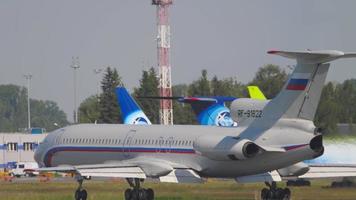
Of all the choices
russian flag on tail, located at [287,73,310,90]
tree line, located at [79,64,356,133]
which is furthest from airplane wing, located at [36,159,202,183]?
tree line, located at [79,64,356,133]

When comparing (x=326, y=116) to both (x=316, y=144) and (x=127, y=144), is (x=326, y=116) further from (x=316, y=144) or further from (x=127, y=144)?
(x=316, y=144)

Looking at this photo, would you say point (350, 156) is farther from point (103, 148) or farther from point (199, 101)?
point (103, 148)

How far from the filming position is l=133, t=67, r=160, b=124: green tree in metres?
151

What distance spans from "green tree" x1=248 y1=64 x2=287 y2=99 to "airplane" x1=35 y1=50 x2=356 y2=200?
215 feet

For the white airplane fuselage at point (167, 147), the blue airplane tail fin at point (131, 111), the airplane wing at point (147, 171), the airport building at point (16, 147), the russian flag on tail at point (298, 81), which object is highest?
the russian flag on tail at point (298, 81)

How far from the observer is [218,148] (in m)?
53.7

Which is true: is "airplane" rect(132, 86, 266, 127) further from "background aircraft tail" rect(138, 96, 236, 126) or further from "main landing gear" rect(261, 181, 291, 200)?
"main landing gear" rect(261, 181, 291, 200)

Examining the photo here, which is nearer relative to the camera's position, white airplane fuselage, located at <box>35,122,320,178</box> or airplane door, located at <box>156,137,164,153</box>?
white airplane fuselage, located at <box>35,122,320,178</box>

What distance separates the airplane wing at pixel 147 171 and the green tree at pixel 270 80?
228 feet

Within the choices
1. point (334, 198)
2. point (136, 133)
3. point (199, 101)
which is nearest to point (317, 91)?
point (334, 198)

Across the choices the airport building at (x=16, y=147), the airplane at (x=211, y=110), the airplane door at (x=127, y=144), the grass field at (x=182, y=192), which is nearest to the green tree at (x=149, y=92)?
the airport building at (x=16, y=147)

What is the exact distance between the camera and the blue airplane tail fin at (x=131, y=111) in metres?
75.3

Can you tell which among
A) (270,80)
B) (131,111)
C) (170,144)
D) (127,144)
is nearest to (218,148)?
(170,144)

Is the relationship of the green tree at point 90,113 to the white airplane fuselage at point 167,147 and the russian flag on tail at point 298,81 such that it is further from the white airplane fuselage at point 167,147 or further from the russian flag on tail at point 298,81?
the russian flag on tail at point 298,81
